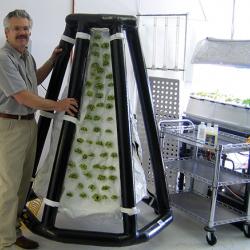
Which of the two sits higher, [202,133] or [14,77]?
[14,77]

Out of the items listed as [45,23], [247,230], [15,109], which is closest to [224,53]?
[247,230]

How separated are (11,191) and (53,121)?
0.51 metres

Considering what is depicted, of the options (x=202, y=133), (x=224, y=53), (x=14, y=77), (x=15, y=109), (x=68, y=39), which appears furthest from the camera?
(x=224, y=53)

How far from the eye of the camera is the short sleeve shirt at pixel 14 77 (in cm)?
215

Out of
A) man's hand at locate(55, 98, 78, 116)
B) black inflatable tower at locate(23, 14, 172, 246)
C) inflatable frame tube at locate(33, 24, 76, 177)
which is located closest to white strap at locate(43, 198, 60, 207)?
black inflatable tower at locate(23, 14, 172, 246)

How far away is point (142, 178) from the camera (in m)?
2.47

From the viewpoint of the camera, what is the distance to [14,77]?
7.07ft

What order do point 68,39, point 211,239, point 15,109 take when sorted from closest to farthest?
point 15,109 → point 68,39 → point 211,239

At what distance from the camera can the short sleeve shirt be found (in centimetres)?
215

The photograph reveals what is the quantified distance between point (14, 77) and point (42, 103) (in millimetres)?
215

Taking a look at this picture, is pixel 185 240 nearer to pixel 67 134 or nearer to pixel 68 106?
pixel 67 134

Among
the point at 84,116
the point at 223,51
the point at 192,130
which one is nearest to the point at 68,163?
the point at 84,116

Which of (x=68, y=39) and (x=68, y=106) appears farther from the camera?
(x=68, y=39)

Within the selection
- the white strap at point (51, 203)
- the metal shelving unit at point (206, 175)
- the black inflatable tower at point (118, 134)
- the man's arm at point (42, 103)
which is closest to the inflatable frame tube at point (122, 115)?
the black inflatable tower at point (118, 134)
